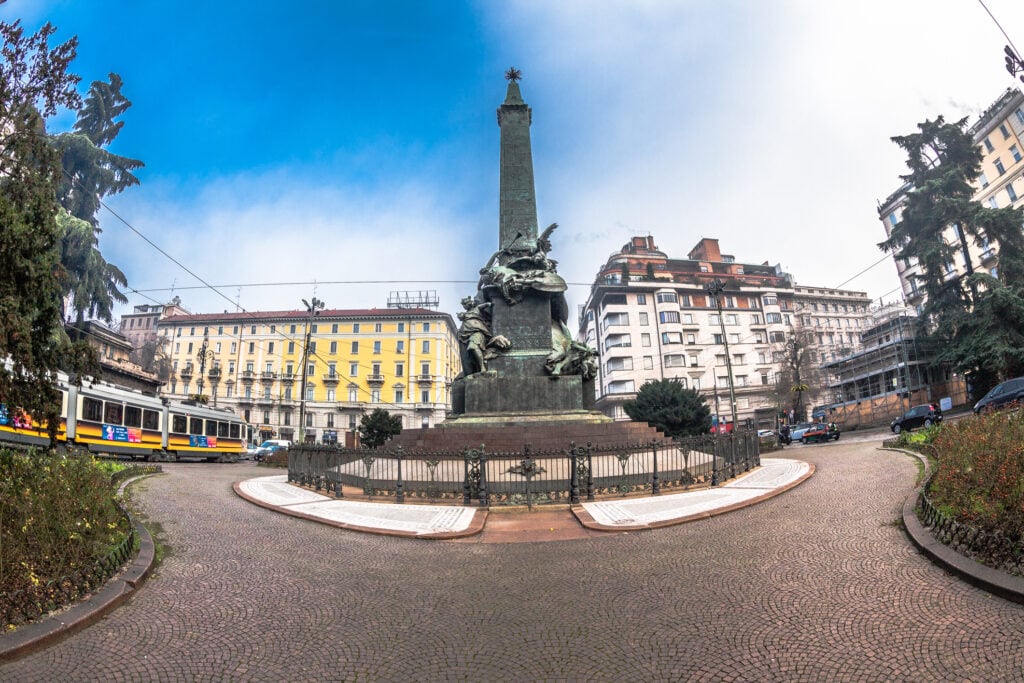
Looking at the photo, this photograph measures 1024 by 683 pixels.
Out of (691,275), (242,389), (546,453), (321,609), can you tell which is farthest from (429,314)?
(321,609)

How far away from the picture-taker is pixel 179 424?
26.2 meters

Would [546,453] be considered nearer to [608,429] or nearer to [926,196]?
[608,429]

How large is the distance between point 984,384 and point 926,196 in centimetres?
1345

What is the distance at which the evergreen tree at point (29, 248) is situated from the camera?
17.4 feet

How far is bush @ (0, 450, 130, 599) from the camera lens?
14.1ft

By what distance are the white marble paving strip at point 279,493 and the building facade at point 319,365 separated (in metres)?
50.7

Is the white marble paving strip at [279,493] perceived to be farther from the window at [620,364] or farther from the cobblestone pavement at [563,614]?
the window at [620,364]

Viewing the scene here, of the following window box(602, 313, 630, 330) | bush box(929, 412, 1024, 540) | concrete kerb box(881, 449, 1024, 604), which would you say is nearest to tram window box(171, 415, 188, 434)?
concrete kerb box(881, 449, 1024, 604)

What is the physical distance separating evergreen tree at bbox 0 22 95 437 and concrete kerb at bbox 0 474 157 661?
2.42 m

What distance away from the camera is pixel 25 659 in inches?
136

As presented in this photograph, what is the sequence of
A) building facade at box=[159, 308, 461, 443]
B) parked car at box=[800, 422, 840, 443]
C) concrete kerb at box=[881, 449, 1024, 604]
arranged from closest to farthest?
concrete kerb at box=[881, 449, 1024, 604], parked car at box=[800, 422, 840, 443], building facade at box=[159, 308, 461, 443]

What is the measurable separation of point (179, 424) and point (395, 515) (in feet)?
76.5

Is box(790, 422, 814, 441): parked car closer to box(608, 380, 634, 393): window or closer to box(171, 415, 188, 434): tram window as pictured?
box(608, 380, 634, 393): window

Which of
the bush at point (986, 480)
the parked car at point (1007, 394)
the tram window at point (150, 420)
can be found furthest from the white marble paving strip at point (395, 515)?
the parked car at point (1007, 394)
